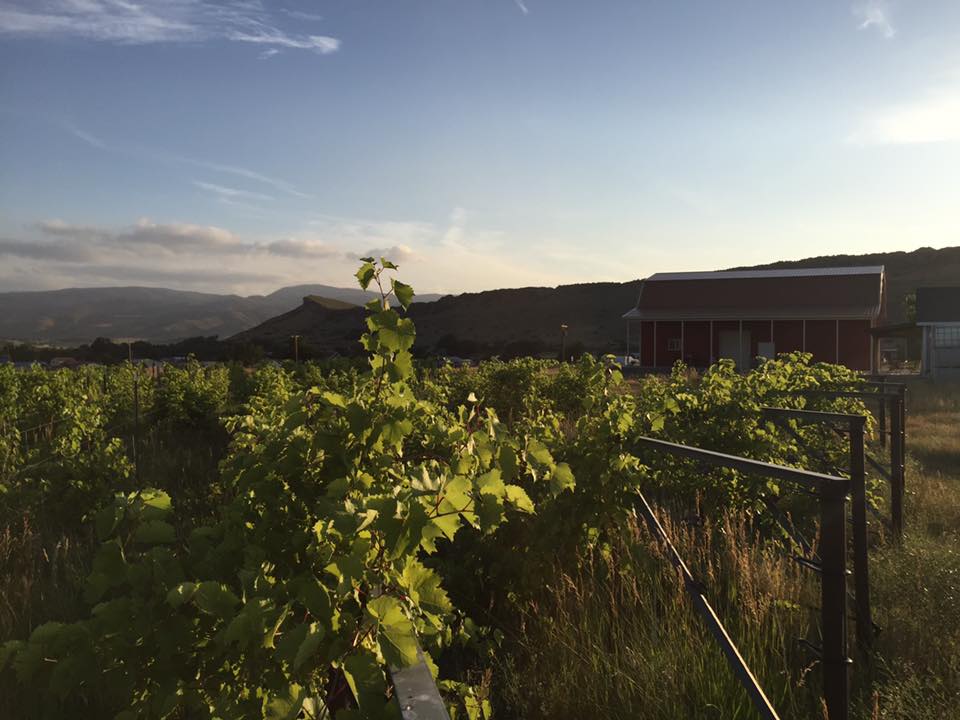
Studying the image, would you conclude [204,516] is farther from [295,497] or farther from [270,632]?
[270,632]

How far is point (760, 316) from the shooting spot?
32031 mm

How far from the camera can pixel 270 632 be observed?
1818 mm

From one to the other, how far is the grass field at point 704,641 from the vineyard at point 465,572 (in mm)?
19

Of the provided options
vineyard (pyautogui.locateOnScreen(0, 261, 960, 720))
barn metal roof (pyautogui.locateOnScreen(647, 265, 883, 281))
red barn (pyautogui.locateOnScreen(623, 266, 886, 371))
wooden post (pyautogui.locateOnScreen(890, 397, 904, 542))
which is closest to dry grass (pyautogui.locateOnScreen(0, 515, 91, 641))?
vineyard (pyautogui.locateOnScreen(0, 261, 960, 720))

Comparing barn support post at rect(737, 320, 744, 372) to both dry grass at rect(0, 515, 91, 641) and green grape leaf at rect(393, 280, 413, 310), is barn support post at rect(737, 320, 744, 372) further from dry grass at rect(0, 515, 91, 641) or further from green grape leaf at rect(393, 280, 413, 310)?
green grape leaf at rect(393, 280, 413, 310)

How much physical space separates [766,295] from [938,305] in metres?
7.15

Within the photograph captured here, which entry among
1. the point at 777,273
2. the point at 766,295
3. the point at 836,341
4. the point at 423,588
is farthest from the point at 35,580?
the point at 777,273

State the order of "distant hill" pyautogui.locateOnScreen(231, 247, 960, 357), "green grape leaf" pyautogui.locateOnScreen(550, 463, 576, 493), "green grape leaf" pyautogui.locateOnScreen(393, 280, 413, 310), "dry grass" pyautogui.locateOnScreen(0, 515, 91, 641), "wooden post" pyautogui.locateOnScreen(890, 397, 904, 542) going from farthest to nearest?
"distant hill" pyautogui.locateOnScreen(231, 247, 960, 357) → "wooden post" pyautogui.locateOnScreen(890, 397, 904, 542) → "dry grass" pyautogui.locateOnScreen(0, 515, 91, 641) → "green grape leaf" pyautogui.locateOnScreen(550, 463, 576, 493) → "green grape leaf" pyautogui.locateOnScreen(393, 280, 413, 310)

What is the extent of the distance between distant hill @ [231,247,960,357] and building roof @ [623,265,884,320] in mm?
49126

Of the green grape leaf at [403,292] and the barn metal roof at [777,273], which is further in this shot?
the barn metal roof at [777,273]

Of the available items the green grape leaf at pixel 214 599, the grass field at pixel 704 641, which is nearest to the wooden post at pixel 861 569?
the grass field at pixel 704 641

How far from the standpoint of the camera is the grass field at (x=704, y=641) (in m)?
3.11

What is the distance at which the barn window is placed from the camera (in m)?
28.9

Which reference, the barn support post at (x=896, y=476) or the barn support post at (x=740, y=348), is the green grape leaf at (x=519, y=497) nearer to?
the barn support post at (x=896, y=476)
